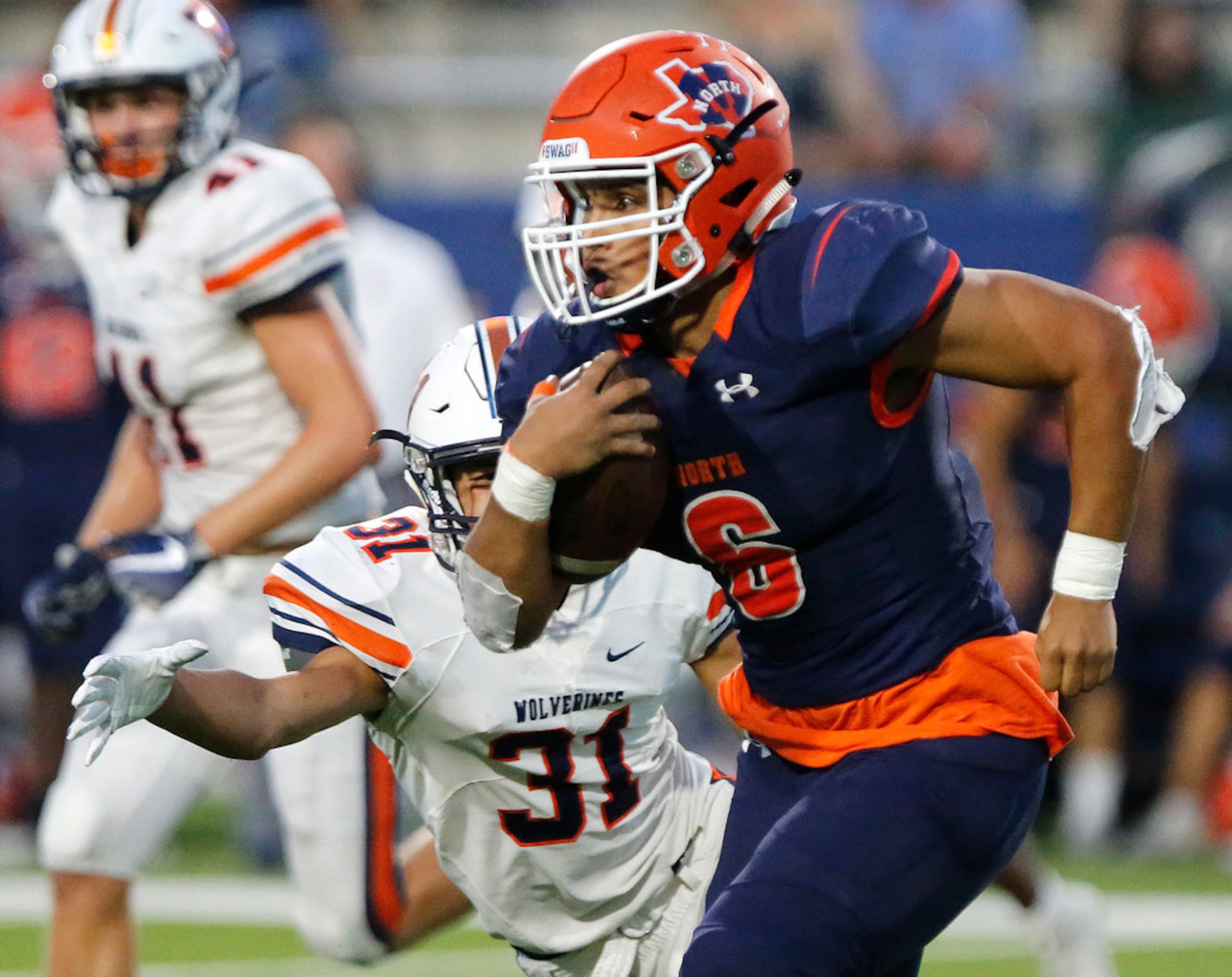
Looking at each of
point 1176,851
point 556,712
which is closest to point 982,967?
point 1176,851

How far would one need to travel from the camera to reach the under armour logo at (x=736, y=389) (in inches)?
101

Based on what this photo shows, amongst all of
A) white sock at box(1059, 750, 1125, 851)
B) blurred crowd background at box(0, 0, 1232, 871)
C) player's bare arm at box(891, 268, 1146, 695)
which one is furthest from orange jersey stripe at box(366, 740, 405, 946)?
white sock at box(1059, 750, 1125, 851)

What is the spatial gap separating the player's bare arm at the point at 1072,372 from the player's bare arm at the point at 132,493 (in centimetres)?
204

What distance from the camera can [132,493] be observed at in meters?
4.11

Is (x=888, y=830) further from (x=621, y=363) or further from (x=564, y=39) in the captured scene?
(x=564, y=39)

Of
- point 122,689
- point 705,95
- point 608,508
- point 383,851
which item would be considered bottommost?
point 383,851

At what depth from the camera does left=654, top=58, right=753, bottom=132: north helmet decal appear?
8.54ft

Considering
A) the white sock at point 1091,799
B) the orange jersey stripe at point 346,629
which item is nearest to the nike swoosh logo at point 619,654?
the orange jersey stripe at point 346,629

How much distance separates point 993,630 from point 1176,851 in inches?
154

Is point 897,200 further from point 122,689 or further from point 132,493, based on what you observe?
point 122,689

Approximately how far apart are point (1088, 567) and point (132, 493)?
2.22 m

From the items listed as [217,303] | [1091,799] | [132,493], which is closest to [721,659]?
[217,303]

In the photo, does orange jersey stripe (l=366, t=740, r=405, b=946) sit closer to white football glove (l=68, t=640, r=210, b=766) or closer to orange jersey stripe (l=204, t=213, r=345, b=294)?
orange jersey stripe (l=204, t=213, r=345, b=294)

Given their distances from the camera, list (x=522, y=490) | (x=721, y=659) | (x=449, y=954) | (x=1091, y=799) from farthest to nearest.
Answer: (x=1091, y=799)
(x=449, y=954)
(x=721, y=659)
(x=522, y=490)
